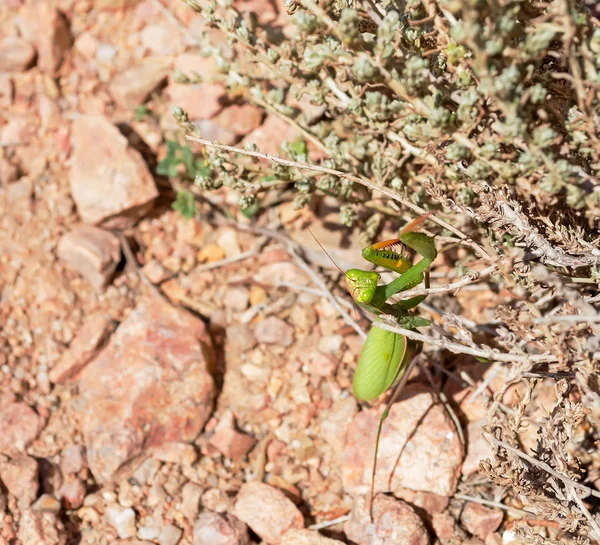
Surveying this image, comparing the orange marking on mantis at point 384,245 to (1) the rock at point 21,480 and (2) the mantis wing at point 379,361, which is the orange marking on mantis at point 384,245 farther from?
(1) the rock at point 21,480

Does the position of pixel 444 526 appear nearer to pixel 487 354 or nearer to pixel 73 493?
pixel 487 354

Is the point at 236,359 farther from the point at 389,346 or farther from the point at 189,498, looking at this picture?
the point at 389,346

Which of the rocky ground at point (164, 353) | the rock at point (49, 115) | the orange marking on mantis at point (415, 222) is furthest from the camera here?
the rock at point (49, 115)

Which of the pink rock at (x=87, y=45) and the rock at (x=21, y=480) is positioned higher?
the pink rock at (x=87, y=45)

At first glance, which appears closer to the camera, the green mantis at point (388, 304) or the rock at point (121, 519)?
the green mantis at point (388, 304)

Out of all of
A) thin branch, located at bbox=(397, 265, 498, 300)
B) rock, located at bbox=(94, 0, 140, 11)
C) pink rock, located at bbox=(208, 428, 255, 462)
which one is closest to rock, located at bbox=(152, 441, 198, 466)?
pink rock, located at bbox=(208, 428, 255, 462)

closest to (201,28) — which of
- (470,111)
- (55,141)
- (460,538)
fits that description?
(55,141)

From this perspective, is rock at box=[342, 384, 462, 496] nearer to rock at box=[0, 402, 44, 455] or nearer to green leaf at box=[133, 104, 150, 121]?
rock at box=[0, 402, 44, 455]

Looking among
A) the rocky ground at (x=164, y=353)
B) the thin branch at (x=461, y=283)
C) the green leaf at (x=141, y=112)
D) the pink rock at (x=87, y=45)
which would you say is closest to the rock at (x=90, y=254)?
the rocky ground at (x=164, y=353)
